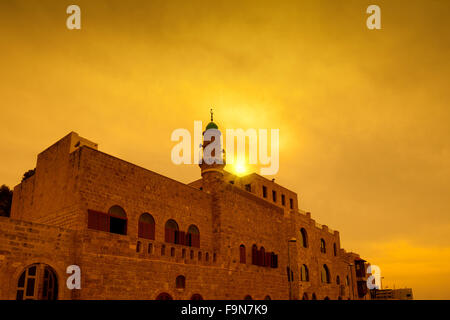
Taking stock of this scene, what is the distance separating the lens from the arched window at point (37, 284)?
1343 centimetres

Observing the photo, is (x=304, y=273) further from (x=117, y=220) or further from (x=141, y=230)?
(x=117, y=220)

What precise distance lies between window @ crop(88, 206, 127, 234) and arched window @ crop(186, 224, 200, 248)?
14.4ft

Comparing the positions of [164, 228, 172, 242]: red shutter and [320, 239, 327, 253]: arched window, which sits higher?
[320, 239, 327, 253]: arched window

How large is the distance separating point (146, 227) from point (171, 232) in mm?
1728

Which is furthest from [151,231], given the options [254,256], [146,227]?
[254,256]

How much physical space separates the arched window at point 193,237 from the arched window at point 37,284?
7102mm

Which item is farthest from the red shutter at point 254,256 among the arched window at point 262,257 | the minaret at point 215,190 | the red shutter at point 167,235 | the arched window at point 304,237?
the arched window at point 304,237

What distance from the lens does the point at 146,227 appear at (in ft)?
57.9

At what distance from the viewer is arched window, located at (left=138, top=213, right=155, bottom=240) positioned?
17.3 metres

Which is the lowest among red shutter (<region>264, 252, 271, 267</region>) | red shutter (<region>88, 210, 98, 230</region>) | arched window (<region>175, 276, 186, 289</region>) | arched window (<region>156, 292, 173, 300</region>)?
arched window (<region>156, 292, 173, 300</region>)

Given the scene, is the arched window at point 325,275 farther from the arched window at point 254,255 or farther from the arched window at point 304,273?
the arched window at point 254,255

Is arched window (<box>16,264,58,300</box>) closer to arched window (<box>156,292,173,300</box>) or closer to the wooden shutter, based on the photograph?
arched window (<box>156,292,173,300</box>)

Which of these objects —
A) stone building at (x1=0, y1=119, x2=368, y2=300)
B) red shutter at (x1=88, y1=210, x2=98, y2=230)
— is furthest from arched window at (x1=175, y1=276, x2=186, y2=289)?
red shutter at (x1=88, y1=210, x2=98, y2=230)
